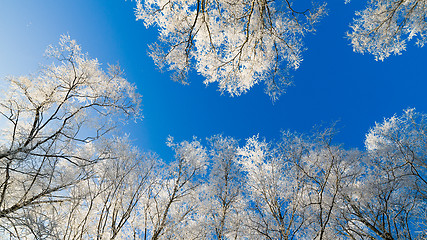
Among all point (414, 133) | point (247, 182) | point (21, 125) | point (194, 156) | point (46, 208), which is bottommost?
point (46, 208)

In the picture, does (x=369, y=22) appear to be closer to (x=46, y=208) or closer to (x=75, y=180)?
(x=75, y=180)

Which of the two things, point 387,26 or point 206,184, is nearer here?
point 387,26

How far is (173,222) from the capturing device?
768cm

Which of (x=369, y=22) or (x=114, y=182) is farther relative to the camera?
(x=114, y=182)

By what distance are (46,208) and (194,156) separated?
5589 mm

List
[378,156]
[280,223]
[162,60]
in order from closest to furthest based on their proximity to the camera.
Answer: [162,60] < [280,223] < [378,156]

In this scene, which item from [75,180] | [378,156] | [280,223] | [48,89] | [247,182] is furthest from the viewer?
[378,156]

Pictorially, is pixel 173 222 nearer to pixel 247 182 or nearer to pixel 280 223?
pixel 247 182

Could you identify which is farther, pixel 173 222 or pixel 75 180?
pixel 173 222

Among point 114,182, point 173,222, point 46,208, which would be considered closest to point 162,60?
point 114,182

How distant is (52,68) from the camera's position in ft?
17.6

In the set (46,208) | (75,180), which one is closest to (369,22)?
(75,180)

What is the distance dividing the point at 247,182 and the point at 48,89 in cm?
764

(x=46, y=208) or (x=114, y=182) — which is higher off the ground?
(x=114, y=182)
